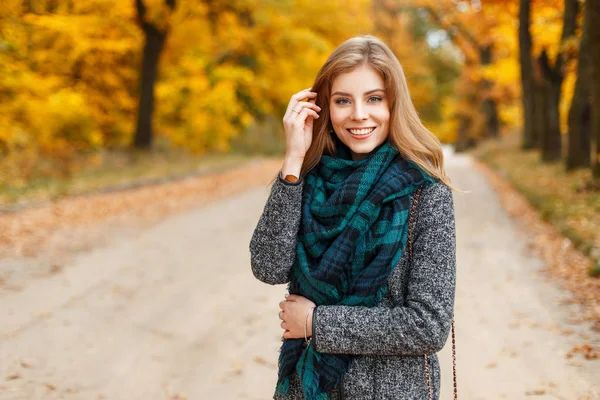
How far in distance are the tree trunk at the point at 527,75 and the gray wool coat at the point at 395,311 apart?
17369 mm

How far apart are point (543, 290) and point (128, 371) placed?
163 inches

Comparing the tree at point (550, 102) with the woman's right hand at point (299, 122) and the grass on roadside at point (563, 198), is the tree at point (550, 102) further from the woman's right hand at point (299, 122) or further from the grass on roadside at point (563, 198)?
the woman's right hand at point (299, 122)

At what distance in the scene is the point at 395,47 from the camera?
1577 inches

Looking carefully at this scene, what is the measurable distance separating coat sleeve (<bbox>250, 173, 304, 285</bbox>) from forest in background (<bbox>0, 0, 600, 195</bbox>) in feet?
31.9

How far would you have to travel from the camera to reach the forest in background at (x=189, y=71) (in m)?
14.4

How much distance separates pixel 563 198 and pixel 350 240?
31.2 ft

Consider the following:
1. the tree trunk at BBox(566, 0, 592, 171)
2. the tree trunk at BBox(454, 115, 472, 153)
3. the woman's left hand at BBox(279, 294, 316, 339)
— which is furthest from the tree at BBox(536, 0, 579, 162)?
the tree trunk at BBox(454, 115, 472, 153)

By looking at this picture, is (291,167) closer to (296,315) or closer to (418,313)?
(296,315)

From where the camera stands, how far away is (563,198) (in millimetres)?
10438

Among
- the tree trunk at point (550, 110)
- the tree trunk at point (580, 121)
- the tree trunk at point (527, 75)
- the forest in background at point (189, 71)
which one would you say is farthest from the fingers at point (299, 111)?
the tree trunk at point (527, 75)

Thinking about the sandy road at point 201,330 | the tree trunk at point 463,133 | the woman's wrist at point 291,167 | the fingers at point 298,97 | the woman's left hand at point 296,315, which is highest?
the tree trunk at point 463,133

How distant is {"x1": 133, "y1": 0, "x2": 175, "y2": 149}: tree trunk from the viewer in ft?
64.0

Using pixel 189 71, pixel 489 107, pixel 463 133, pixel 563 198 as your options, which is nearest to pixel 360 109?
pixel 563 198

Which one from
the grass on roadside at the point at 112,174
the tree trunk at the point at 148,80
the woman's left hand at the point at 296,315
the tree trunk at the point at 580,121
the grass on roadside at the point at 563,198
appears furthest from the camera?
the tree trunk at the point at 148,80
